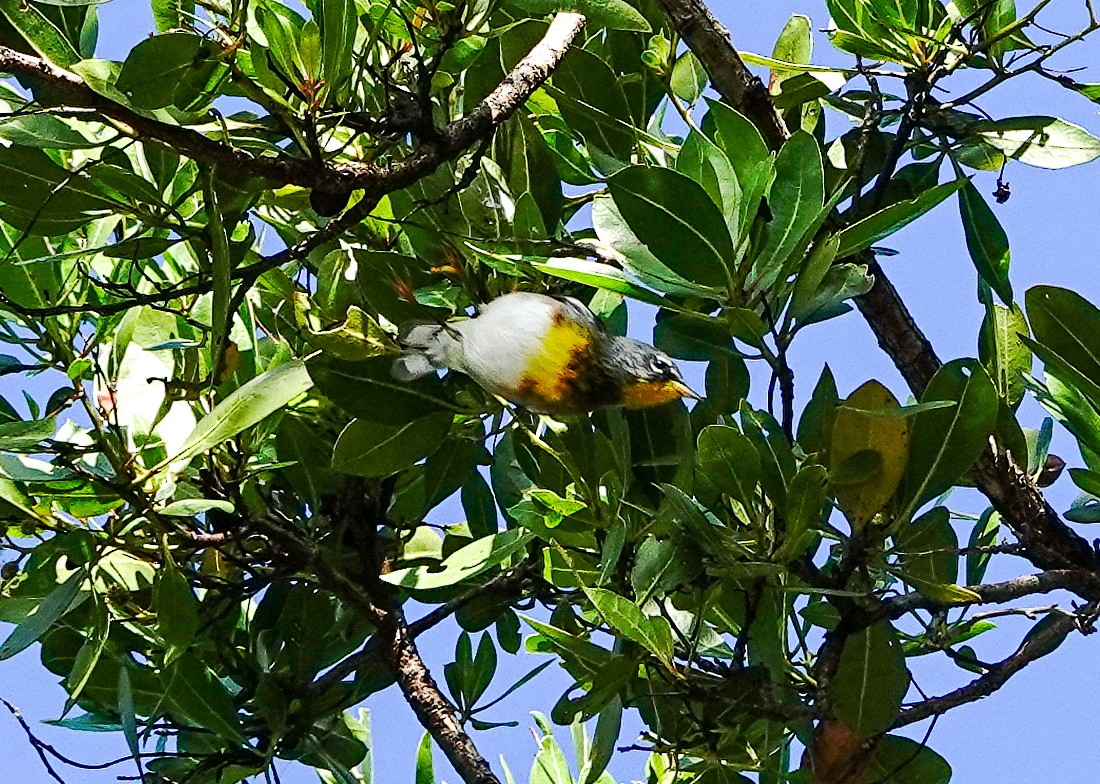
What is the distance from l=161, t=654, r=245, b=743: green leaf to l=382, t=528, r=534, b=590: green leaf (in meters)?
0.19

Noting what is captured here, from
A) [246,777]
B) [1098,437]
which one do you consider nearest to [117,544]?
[246,777]

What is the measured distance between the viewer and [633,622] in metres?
0.93

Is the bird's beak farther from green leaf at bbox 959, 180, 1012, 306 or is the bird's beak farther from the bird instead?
green leaf at bbox 959, 180, 1012, 306

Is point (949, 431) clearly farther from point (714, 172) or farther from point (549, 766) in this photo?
point (549, 766)

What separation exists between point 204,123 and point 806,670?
0.74m

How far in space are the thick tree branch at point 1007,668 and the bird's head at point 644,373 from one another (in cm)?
33

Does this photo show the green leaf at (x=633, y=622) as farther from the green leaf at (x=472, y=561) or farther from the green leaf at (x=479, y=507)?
the green leaf at (x=479, y=507)

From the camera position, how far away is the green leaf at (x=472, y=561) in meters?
1.12

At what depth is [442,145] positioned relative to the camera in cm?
95

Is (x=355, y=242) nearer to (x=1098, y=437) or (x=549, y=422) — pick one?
(x=549, y=422)

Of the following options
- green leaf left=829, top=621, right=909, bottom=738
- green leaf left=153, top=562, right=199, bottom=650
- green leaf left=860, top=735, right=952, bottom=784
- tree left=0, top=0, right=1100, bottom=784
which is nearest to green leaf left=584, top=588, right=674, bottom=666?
tree left=0, top=0, right=1100, bottom=784

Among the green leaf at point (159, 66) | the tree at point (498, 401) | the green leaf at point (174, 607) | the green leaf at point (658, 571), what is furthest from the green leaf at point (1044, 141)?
the green leaf at point (174, 607)

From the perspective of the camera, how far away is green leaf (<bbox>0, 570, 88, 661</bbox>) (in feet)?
3.28

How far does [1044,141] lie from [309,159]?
0.68 metres
